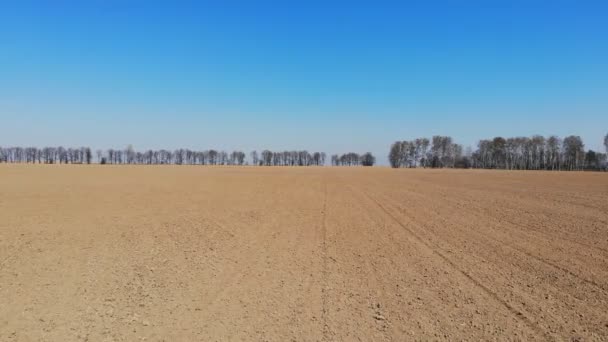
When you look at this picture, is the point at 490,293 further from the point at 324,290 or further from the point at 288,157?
the point at 288,157

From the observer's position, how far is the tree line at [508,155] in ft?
410

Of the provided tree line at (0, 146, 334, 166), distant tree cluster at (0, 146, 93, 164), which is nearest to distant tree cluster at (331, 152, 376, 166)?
tree line at (0, 146, 334, 166)

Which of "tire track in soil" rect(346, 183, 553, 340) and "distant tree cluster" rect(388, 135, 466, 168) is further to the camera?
"distant tree cluster" rect(388, 135, 466, 168)

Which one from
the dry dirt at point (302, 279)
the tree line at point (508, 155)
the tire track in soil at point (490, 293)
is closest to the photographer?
the tire track in soil at point (490, 293)

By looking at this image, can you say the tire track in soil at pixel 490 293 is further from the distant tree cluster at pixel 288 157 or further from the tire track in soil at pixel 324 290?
the distant tree cluster at pixel 288 157

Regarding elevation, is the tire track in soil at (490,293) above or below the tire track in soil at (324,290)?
above

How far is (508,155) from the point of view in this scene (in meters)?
135

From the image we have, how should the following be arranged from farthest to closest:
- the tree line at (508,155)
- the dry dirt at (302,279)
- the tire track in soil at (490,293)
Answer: the tree line at (508,155) < the dry dirt at (302,279) < the tire track in soil at (490,293)

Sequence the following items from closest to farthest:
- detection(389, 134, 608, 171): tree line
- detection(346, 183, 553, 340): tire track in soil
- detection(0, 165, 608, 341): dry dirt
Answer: detection(346, 183, 553, 340): tire track in soil → detection(0, 165, 608, 341): dry dirt → detection(389, 134, 608, 171): tree line

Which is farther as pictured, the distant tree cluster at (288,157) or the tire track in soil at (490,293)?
the distant tree cluster at (288,157)

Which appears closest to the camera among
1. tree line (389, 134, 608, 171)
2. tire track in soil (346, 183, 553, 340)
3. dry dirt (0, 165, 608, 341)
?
tire track in soil (346, 183, 553, 340)

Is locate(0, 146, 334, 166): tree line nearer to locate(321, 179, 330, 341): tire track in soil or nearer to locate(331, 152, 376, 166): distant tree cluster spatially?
locate(331, 152, 376, 166): distant tree cluster

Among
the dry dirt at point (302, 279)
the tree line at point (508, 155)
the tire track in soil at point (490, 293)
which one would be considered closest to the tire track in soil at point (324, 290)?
the dry dirt at point (302, 279)

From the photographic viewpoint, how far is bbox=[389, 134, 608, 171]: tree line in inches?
4919
